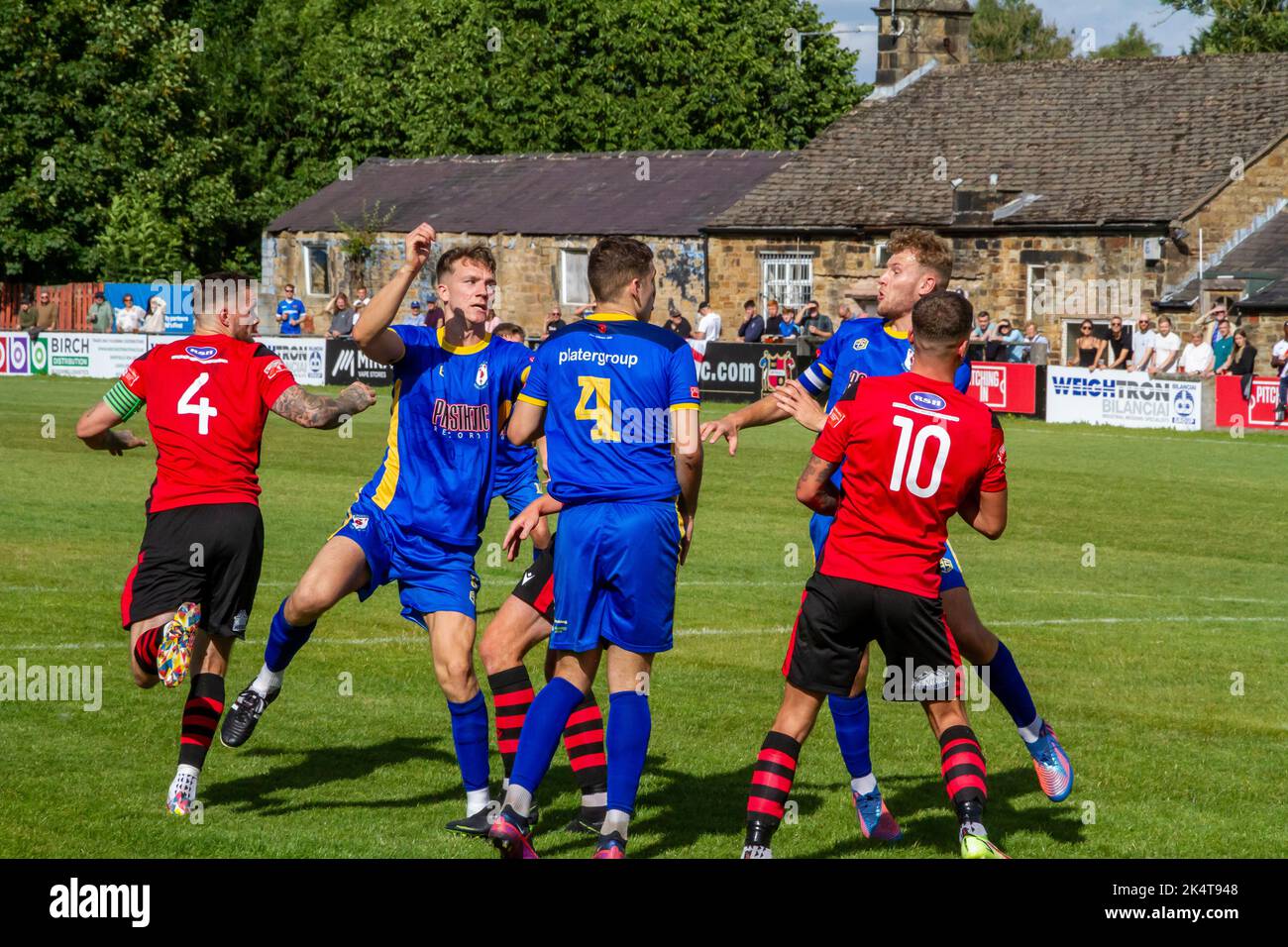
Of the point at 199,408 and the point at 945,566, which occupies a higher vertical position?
the point at 199,408

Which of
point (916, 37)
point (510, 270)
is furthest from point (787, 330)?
point (916, 37)

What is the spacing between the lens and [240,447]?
335 inches

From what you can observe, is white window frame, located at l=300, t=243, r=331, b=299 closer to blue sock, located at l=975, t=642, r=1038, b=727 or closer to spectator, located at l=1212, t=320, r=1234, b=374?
spectator, located at l=1212, t=320, r=1234, b=374

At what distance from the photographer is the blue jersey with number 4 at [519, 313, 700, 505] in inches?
300

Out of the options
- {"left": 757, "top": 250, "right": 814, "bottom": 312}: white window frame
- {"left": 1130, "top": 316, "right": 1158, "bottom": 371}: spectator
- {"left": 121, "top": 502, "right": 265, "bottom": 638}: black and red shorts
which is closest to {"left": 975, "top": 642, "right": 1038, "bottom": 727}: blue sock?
{"left": 121, "top": 502, "right": 265, "bottom": 638}: black and red shorts

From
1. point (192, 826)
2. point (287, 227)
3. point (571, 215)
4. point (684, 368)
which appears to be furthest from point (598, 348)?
point (287, 227)

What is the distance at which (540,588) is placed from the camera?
8.42 meters

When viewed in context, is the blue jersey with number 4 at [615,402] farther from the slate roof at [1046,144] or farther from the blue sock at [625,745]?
the slate roof at [1046,144]

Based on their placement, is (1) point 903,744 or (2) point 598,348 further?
(1) point 903,744

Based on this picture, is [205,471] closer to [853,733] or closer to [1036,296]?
[853,733]

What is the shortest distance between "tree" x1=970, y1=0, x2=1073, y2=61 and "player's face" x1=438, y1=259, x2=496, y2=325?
10330 cm

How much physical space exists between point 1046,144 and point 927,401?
41799 millimetres
